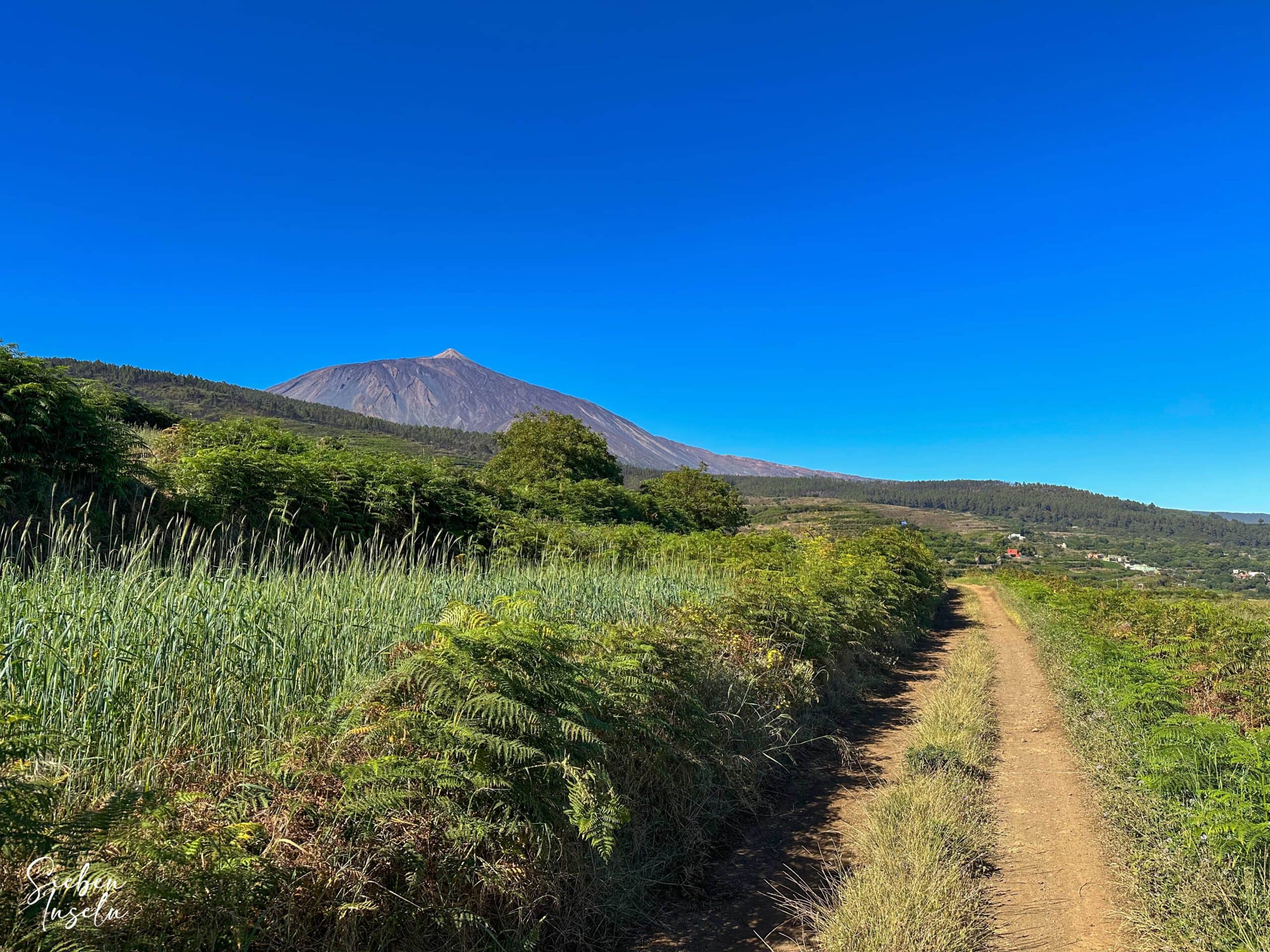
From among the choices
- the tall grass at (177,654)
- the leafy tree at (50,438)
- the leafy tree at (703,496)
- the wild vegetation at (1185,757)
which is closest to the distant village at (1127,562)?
the leafy tree at (703,496)

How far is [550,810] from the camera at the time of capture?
10.0 ft

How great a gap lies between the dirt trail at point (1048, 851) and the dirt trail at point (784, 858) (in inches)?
38.5

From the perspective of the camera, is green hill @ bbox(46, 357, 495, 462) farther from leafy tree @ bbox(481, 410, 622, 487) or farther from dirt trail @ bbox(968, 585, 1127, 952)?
dirt trail @ bbox(968, 585, 1127, 952)

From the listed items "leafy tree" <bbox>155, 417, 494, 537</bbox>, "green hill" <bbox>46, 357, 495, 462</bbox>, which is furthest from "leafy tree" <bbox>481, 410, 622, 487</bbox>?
"green hill" <bbox>46, 357, 495, 462</bbox>

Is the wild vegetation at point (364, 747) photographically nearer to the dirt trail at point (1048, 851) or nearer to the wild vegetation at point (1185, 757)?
the dirt trail at point (1048, 851)

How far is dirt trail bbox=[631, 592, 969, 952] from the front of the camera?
11.3 ft

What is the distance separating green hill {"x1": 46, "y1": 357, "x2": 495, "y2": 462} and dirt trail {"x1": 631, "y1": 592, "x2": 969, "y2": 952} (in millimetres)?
54642

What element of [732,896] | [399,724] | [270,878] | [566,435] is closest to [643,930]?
[732,896]

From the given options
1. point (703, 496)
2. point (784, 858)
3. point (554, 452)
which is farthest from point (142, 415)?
point (703, 496)

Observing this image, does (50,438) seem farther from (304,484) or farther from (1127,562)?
(1127,562)

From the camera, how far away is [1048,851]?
4496mm

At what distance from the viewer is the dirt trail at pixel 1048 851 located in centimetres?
355

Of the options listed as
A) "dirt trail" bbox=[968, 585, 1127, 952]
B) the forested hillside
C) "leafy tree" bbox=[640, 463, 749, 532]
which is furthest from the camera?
the forested hillside

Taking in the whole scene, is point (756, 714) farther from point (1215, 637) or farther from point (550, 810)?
point (1215, 637)
